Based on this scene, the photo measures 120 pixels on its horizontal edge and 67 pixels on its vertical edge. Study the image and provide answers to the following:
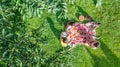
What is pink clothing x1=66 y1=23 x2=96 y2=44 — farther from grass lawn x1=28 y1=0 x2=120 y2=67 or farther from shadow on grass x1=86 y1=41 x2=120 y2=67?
shadow on grass x1=86 y1=41 x2=120 y2=67

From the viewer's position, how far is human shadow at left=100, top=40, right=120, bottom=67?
1570 centimetres

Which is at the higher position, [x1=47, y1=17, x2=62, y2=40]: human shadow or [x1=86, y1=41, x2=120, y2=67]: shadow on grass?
[x1=47, y1=17, x2=62, y2=40]: human shadow

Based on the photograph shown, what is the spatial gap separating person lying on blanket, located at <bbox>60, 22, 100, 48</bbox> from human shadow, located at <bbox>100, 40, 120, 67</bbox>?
0.35m

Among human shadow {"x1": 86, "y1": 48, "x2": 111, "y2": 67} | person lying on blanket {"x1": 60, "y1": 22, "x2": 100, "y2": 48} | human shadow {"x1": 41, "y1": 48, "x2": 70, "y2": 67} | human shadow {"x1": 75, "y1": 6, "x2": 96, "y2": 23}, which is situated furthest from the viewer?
human shadow {"x1": 75, "y1": 6, "x2": 96, "y2": 23}

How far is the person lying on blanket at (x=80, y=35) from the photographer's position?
52.4 feet

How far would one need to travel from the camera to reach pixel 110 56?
15844mm

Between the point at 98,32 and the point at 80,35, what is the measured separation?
101cm

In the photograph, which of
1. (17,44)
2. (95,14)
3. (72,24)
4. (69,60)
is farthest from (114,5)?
(17,44)

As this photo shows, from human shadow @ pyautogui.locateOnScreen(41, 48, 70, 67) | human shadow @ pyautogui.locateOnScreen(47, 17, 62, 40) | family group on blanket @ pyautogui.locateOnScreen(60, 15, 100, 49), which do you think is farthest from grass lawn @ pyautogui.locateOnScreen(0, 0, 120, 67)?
human shadow @ pyautogui.locateOnScreen(41, 48, 70, 67)

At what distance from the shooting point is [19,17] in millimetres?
8164

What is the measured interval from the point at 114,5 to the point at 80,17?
2.02 metres

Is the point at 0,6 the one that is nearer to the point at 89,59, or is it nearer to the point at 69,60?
the point at 69,60

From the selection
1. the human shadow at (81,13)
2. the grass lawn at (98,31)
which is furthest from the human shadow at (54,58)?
the human shadow at (81,13)

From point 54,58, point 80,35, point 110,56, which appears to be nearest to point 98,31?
point 80,35
